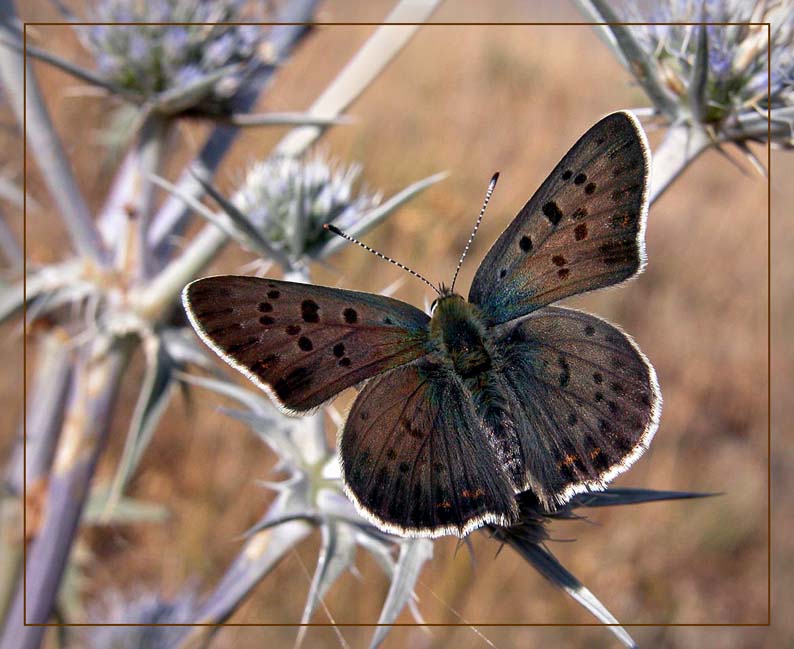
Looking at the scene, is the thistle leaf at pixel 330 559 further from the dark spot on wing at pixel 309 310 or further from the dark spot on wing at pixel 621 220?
the dark spot on wing at pixel 621 220

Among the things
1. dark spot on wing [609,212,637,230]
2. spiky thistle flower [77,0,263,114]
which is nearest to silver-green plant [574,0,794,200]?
dark spot on wing [609,212,637,230]

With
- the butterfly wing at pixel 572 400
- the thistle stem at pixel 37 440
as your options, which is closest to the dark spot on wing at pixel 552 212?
the butterfly wing at pixel 572 400

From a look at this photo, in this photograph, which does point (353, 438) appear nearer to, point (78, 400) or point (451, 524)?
point (451, 524)

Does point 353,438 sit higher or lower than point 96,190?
higher

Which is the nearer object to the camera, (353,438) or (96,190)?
(353,438)

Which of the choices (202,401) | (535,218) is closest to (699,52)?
(535,218)

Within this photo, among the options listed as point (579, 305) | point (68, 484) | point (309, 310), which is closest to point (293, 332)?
point (309, 310)

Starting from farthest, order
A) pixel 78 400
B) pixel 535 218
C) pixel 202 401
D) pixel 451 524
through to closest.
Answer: pixel 202 401, pixel 78 400, pixel 535 218, pixel 451 524

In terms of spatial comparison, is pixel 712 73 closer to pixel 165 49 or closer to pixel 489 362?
pixel 489 362
